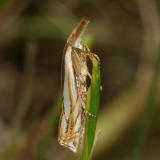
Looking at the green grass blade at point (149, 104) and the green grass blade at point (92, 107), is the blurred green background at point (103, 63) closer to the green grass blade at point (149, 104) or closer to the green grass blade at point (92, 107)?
the green grass blade at point (149, 104)

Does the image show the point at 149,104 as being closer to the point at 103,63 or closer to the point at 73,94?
the point at 73,94

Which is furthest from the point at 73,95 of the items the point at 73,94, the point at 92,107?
the point at 92,107

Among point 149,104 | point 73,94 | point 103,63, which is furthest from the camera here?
point 103,63

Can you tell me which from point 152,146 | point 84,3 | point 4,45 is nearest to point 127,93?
point 152,146

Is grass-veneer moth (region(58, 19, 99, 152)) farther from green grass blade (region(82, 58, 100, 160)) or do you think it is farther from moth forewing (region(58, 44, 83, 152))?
green grass blade (region(82, 58, 100, 160))

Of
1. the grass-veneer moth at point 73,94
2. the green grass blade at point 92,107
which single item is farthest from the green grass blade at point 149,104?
the green grass blade at point 92,107
